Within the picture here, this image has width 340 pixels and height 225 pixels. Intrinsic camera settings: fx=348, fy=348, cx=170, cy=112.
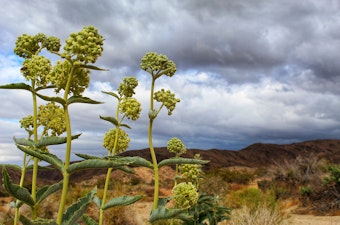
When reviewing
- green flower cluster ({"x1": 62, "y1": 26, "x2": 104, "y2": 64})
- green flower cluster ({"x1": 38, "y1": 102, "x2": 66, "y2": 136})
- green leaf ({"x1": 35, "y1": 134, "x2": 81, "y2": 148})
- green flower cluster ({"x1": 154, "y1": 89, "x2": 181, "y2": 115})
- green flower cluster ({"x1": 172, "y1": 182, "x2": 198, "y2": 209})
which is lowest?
green flower cluster ({"x1": 172, "y1": 182, "x2": 198, "y2": 209})

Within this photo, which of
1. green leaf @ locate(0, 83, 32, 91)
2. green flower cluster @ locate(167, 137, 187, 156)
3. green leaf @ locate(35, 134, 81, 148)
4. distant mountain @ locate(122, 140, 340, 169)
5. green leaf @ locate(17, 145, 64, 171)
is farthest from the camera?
distant mountain @ locate(122, 140, 340, 169)

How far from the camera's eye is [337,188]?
14031 millimetres

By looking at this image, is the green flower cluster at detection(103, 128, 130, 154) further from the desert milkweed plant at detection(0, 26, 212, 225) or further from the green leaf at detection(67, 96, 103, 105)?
the green leaf at detection(67, 96, 103, 105)

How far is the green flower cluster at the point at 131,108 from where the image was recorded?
3.37 meters

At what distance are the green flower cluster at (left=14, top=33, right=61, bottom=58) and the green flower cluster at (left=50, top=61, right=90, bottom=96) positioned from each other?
96 centimetres

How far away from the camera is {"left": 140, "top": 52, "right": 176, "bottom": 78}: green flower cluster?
3.14 metres

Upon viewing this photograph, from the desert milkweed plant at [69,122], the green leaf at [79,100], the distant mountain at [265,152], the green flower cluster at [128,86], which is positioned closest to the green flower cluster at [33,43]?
the desert milkweed plant at [69,122]

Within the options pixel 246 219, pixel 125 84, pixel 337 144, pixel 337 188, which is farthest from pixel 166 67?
pixel 337 144

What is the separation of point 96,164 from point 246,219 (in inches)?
275

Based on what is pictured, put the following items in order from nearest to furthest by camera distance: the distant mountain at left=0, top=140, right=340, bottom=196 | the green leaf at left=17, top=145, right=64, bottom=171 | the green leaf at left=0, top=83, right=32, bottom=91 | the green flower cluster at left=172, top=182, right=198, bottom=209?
1. the green leaf at left=17, top=145, right=64, bottom=171
2. the green leaf at left=0, top=83, right=32, bottom=91
3. the green flower cluster at left=172, top=182, right=198, bottom=209
4. the distant mountain at left=0, top=140, right=340, bottom=196

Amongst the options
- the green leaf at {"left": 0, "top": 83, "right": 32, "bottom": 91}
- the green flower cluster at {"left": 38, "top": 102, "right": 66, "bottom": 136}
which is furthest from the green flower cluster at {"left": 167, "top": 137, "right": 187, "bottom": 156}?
the green leaf at {"left": 0, "top": 83, "right": 32, "bottom": 91}

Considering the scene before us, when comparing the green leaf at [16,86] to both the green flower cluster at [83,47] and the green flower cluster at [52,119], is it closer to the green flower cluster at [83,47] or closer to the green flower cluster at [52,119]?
the green flower cluster at [83,47]

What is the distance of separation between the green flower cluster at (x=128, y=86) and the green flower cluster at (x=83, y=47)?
4.81ft

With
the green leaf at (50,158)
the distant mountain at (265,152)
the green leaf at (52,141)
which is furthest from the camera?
the distant mountain at (265,152)
